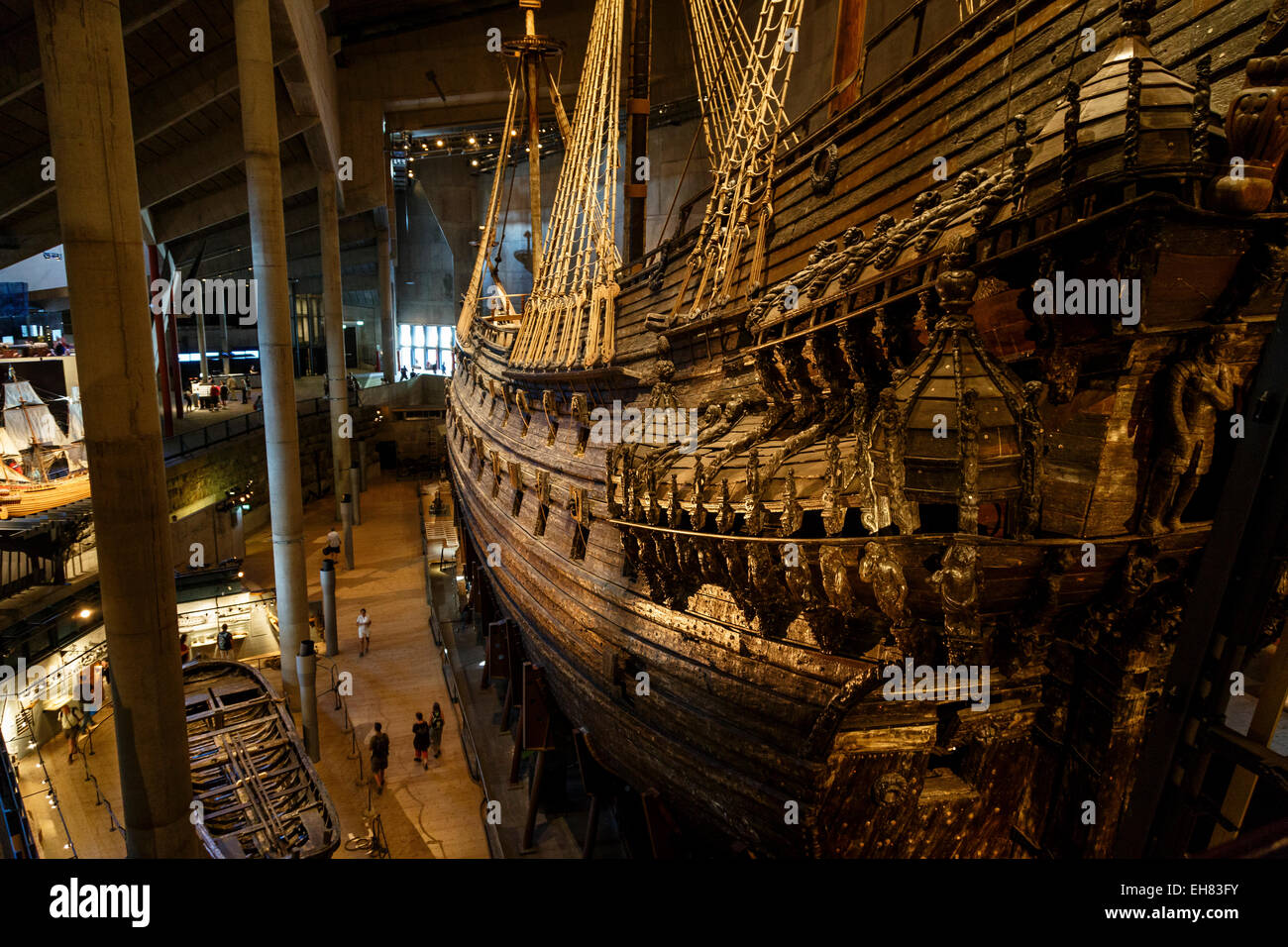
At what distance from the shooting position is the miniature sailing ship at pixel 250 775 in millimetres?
5254

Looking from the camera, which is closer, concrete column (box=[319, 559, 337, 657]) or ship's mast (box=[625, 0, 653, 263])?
ship's mast (box=[625, 0, 653, 263])

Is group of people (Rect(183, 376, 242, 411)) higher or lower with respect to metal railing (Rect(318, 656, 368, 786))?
higher

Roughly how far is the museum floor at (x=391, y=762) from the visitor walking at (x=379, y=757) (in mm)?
129

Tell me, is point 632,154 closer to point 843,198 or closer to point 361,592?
point 843,198

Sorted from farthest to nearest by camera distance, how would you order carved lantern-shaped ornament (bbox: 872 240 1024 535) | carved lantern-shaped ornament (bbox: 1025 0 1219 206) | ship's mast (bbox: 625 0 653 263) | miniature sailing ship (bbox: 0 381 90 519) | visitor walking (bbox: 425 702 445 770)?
miniature sailing ship (bbox: 0 381 90 519) → ship's mast (bbox: 625 0 653 263) → visitor walking (bbox: 425 702 445 770) → carved lantern-shaped ornament (bbox: 872 240 1024 535) → carved lantern-shaped ornament (bbox: 1025 0 1219 206)

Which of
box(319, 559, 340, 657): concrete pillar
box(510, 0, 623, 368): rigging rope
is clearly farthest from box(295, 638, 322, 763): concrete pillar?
box(510, 0, 623, 368): rigging rope

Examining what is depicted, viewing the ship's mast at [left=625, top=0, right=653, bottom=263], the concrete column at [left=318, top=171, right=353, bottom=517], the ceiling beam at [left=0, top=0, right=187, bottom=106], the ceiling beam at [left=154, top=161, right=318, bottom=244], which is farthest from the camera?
the concrete column at [left=318, top=171, right=353, bottom=517]

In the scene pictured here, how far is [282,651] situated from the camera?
852 cm

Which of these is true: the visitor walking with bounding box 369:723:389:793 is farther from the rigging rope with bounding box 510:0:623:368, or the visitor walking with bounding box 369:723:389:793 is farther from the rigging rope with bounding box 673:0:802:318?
the rigging rope with bounding box 673:0:802:318

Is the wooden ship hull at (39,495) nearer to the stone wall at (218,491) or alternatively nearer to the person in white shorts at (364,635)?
the stone wall at (218,491)

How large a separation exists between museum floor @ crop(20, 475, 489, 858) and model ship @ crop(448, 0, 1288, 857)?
2407mm

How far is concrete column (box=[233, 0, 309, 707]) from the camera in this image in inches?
295

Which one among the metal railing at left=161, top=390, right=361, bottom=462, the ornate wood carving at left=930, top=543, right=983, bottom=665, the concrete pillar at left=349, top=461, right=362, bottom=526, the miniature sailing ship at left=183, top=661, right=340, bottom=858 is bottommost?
the miniature sailing ship at left=183, top=661, right=340, bottom=858

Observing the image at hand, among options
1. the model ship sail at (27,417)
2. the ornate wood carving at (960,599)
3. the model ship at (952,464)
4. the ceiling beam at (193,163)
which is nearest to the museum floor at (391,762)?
the model ship at (952,464)
